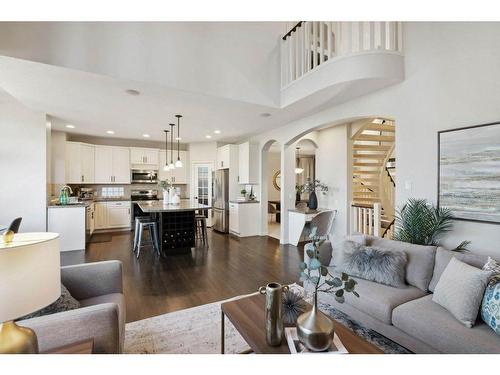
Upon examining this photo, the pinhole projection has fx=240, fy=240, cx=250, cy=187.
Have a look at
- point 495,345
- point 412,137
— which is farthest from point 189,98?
point 495,345

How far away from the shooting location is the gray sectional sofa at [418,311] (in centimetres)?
157

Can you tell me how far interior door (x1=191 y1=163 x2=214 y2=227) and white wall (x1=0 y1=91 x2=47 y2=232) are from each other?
3935 mm

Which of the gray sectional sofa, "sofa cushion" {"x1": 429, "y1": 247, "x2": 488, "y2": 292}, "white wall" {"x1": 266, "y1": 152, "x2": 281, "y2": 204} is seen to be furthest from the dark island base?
"white wall" {"x1": 266, "y1": 152, "x2": 281, "y2": 204}

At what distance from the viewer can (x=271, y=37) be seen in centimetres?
421

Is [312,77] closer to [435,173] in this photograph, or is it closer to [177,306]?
[435,173]

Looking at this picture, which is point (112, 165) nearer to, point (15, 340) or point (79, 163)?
point (79, 163)

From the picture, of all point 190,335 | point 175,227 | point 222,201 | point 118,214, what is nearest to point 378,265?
point 190,335

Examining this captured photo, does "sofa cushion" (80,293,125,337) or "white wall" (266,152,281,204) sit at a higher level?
"white wall" (266,152,281,204)

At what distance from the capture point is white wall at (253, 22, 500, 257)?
248cm

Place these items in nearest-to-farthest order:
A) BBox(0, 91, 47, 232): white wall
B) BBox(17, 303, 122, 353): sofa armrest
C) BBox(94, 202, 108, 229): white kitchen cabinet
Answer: BBox(17, 303, 122, 353): sofa armrest → BBox(0, 91, 47, 232): white wall → BBox(94, 202, 108, 229): white kitchen cabinet

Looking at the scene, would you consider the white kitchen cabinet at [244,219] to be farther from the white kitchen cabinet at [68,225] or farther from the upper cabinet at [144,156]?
the white kitchen cabinet at [68,225]

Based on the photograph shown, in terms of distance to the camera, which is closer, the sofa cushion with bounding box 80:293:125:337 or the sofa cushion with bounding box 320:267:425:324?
the sofa cushion with bounding box 80:293:125:337

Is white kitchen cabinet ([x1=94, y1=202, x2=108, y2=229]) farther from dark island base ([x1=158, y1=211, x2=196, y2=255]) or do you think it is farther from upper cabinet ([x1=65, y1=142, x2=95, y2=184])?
dark island base ([x1=158, y1=211, x2=196, y2=255])
